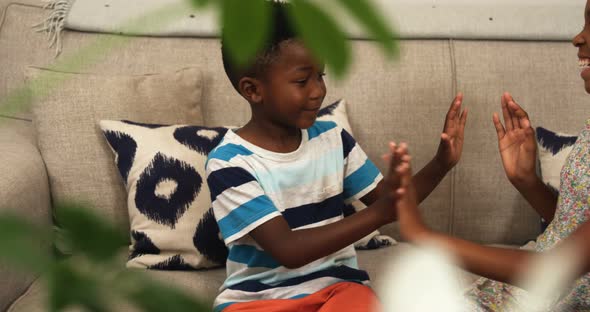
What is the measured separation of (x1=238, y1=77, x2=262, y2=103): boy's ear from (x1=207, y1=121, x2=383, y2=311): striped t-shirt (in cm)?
9

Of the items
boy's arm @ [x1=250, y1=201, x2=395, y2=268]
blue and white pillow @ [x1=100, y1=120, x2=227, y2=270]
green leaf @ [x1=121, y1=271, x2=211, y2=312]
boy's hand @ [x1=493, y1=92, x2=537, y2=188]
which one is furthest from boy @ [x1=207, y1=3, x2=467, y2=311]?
green leaf @ [x1=121, y1=271, x2=211, y2=312]

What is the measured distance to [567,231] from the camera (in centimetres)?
136

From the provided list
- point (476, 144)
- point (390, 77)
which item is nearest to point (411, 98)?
point (390, 77)

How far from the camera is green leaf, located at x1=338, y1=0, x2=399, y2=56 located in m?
0.30

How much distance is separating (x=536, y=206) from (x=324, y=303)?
466 millimetres

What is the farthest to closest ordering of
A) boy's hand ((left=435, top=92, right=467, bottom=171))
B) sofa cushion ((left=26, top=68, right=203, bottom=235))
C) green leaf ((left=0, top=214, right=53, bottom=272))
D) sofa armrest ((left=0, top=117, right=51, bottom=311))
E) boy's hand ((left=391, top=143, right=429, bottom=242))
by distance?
1. sofa cushion ((left=26, top=68, right=203, bottom=235))
2. sofa armrest ((left=0, top=117, right=51, bottom=311))
3. boy's hand ((left=435, top=92, right=467, bottom=171))
4. boy's hand ((left=391, top=143, right=429, bottom=242))
5. green leaf ((left=0, top=214, right=53, bottom=272))

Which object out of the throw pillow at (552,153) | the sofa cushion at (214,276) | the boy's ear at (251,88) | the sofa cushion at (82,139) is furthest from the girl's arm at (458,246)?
the sofa cushion at (82,139)

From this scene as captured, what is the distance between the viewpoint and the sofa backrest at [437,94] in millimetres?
2012

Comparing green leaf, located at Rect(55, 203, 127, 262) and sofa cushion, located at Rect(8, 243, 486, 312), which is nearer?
green leaf, located at Rect(55, 203, 127, 262)

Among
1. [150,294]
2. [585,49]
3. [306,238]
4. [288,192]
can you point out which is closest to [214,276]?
[288,192]

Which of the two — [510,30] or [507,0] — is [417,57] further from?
[507,0]

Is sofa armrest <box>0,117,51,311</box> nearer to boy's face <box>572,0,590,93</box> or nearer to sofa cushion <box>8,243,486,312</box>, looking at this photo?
sofa cushion <box>8,243,486,312</box>

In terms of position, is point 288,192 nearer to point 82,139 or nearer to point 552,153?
point 82,139

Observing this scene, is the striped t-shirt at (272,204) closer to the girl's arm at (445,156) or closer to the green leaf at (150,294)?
the girl's arm at (445,156)
